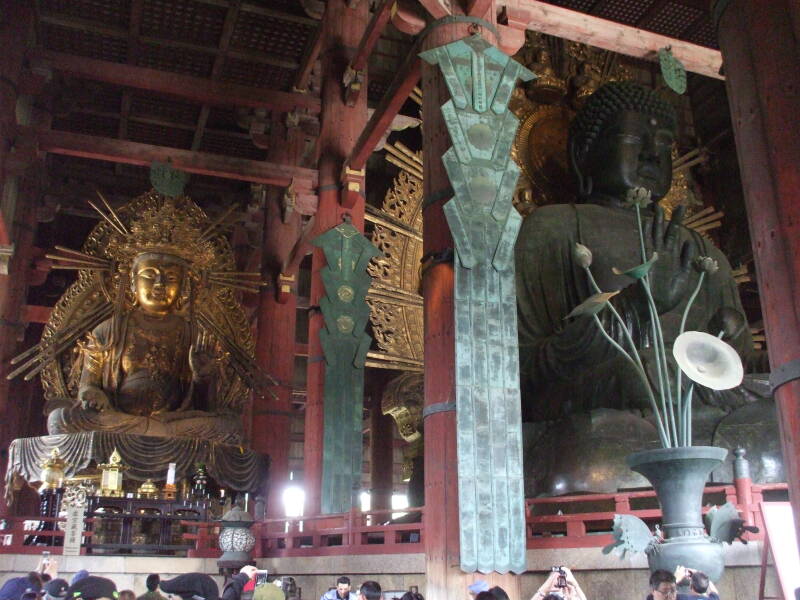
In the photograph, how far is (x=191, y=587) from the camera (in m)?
2.58

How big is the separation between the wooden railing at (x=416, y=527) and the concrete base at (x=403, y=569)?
64mm

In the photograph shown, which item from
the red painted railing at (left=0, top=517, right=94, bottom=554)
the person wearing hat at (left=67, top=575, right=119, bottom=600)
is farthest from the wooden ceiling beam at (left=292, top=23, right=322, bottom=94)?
the person wearing hat at (left=67, top=575, right=119, bottom=600)

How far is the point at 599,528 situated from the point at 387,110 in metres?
3.18

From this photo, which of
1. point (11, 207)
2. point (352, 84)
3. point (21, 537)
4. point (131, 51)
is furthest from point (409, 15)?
point (131, 51)

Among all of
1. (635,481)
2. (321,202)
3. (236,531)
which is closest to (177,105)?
(321,202)

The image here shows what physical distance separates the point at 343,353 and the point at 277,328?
9.46 ft

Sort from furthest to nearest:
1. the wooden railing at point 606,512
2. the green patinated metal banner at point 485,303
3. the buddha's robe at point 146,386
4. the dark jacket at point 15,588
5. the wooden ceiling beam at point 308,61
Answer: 1. the wooden ceiling beam at point 308,61
2. the buddha's robe at point 146,386
3. the wooden railing at point 606,512
4. the green patinated metal banner at point 485,303
5. the dark jacket at point 15,588

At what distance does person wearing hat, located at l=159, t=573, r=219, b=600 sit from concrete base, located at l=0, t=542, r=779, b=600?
2.01 m

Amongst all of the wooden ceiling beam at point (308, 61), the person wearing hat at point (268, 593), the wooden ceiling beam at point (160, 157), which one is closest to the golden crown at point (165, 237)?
the wooden ceiling beam at point (160, 157)

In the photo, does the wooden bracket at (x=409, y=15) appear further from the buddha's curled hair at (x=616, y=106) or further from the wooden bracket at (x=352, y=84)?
the buddha's curled hair at (x=616, y=106)

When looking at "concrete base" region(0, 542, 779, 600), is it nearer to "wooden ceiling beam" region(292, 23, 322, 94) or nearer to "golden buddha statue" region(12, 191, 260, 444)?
"golden buddha statue" region(12, 191, 260, 444)

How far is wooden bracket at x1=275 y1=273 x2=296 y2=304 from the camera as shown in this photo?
9133 mm

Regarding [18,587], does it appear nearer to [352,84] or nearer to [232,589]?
[232,589]

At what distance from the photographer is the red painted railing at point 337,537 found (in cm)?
489
